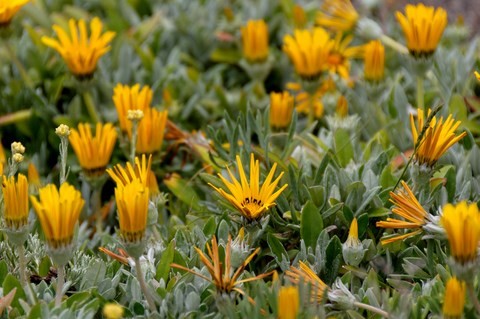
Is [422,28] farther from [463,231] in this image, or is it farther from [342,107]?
[463,231]

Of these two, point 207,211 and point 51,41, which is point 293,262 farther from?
point 51,41

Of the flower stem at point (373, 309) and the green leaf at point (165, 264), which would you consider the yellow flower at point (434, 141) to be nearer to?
the flower stem at point (373, 309)

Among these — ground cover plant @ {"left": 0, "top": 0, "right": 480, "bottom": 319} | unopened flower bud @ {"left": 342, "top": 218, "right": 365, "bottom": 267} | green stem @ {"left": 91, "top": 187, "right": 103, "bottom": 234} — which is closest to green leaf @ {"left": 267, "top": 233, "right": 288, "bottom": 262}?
ground cover plant @ {"left": 0, "top": 0, "right": 480, "bottom": 319}

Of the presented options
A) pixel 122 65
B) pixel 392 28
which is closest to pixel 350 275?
pixel 122 65

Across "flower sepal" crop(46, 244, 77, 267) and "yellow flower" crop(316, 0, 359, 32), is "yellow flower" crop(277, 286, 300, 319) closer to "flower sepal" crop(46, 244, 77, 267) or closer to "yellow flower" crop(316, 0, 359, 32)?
"flower sepal" crop(46, 244, 77, 267)

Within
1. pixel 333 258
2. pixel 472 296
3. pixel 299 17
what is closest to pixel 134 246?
pixel 333 258
